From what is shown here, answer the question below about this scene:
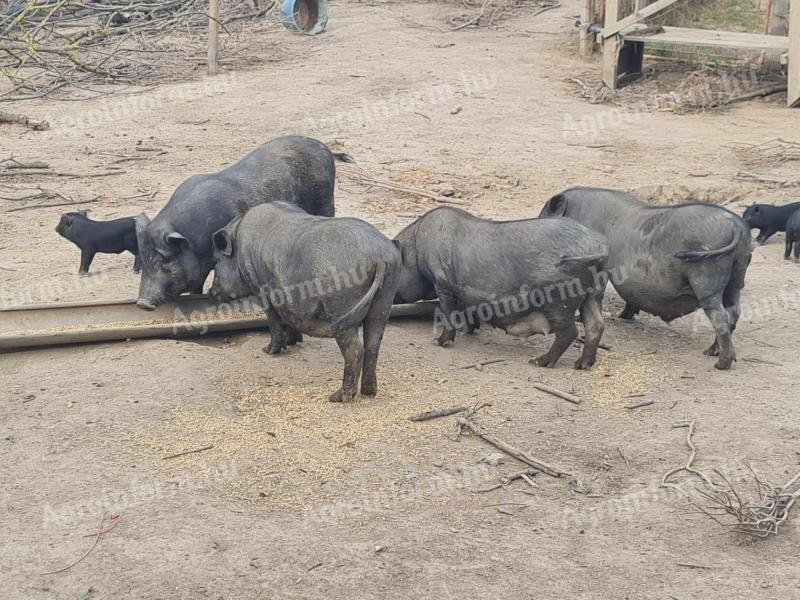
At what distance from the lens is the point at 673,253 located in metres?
7.14

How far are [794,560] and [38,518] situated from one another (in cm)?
346

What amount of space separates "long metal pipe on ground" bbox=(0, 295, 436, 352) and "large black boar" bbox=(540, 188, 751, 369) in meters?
1.34

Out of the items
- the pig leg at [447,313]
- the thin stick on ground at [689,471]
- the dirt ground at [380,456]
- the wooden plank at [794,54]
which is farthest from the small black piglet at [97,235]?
the wooden plank at [794,54]

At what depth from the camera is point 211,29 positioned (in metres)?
15.5

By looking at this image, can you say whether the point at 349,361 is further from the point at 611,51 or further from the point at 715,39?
the point at 715,39

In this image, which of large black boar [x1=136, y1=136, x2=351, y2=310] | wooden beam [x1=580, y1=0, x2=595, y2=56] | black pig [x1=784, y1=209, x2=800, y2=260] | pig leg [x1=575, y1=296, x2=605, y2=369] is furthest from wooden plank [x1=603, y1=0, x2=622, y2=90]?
pig leg [x1=575, y1=296, x2=605, y2=369]

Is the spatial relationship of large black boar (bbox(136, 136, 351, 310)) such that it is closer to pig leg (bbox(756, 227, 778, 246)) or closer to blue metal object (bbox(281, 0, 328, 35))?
pig leg (bbox(756, 227, 778, 246))

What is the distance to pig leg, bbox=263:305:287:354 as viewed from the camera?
691 centimetres

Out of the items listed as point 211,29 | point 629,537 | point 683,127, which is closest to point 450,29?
point 211,29

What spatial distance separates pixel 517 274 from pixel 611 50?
350 inches

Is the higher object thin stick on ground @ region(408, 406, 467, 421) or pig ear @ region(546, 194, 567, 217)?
pig ear @ region(546, 194, 567, 217)

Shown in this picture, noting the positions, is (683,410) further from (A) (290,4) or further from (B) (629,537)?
(A) (290,4)

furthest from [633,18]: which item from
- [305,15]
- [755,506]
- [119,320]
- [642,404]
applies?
[755,506]

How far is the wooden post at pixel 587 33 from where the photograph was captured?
1630 cm
